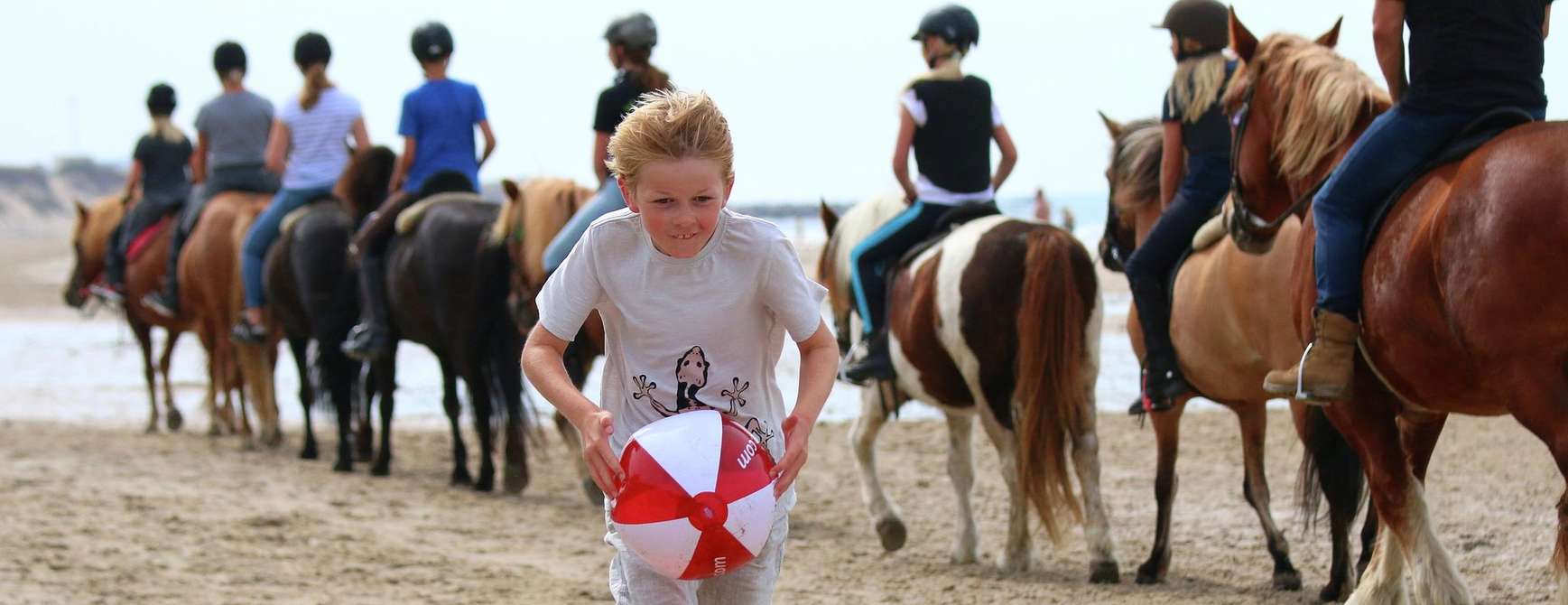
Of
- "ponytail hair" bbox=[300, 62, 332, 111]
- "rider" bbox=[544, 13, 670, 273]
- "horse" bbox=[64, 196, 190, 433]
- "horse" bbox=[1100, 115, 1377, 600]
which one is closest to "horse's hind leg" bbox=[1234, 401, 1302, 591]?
"horse" bbox=[1100, 115, 1377, 600]

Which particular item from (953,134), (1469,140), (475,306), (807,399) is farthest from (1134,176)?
(475,306)

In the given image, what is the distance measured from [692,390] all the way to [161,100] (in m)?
12.3

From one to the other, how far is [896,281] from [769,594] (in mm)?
Answer: 4112

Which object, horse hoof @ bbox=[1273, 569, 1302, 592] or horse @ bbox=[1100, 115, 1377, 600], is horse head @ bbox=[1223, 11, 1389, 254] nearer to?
horse @ bbox=[1100, 115, 1377, 600]

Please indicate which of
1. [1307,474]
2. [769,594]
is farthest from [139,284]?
[769,594]

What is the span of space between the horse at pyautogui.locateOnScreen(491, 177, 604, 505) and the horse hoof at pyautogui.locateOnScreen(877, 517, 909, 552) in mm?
2194

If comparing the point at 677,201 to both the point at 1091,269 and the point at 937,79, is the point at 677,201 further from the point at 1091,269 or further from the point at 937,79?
the point at 937,79

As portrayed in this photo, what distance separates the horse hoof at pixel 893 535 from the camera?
7.90 metres

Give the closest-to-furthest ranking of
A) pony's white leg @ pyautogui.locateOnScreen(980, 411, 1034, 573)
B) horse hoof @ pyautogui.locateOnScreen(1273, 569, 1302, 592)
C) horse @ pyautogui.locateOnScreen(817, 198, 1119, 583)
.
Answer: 1. horse hoof @ pyautogui.locateOnScreen(1273, 569, 1302, 592)
2. horse @ pyautogui.locateOnScreen(817, 198, 1119, 583)
3. pony's white leg @ pyautogui.locateOnScreen(980, 411, 1034, 573)

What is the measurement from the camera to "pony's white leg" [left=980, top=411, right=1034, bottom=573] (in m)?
7.21

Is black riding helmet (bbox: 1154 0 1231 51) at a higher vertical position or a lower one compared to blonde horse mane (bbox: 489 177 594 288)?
higher

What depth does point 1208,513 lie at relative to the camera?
8.52 m

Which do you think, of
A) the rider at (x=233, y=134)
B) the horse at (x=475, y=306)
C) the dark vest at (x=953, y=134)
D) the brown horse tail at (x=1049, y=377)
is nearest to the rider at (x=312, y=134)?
the rider at (x=233, y=134)

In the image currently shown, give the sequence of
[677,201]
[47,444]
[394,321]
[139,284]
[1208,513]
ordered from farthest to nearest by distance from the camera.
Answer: [139,284]
[47,444]
[394,321]
[1208,513]
[677,201]
